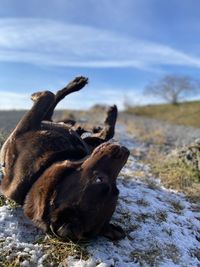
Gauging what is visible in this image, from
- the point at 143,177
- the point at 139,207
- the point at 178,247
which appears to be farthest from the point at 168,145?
the point at 178,247

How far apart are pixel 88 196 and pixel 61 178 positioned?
36 centimetres

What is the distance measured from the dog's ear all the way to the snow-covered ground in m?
0.22

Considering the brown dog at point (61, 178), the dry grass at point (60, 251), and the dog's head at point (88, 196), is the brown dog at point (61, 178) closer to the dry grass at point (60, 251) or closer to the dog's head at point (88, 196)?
the dog's head at point (88, 196)

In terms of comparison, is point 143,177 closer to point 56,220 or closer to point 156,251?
point 156,251


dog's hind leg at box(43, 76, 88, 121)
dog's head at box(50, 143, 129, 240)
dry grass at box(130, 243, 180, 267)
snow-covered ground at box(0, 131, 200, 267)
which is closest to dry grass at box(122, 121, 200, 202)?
snow-covered ground at box(0, 131, 200, 267)

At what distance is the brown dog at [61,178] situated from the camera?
168 inches

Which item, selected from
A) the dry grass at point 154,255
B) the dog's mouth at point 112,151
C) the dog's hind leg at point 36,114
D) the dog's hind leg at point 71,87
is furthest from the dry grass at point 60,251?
the dog's hind leg at point 71,87

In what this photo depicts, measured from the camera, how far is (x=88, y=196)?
4250 millimetres

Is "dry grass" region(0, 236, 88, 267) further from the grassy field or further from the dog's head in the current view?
the grassy field

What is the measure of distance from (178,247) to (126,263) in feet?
2.82

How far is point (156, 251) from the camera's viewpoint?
487 centimetres

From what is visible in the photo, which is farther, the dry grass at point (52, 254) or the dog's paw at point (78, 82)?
the dog's paw at point (78, 82)

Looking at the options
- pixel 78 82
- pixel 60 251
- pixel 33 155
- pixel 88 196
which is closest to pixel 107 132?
pixel 78 82

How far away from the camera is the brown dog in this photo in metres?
4.27
